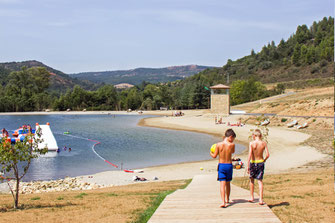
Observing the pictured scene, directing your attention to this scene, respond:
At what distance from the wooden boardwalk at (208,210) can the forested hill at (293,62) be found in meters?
81.5

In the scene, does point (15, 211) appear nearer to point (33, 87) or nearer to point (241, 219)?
point (241, 219)

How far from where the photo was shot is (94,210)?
8.98m

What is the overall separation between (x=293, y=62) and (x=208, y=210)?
11221 centimetres

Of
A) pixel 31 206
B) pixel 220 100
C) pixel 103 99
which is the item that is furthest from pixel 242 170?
pixel 103 99

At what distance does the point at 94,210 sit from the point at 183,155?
63.1ft

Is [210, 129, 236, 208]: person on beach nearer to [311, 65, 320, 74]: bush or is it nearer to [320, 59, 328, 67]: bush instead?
[311, 65, 320, 74]: bush

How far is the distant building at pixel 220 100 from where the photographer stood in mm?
58062

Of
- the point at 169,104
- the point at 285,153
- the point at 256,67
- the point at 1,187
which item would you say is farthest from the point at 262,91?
the point at 1,187

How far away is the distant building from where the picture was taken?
Result: 2286 inches

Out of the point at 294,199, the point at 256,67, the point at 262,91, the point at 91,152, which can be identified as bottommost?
the point at 91,152

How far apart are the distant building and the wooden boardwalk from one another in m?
50.2

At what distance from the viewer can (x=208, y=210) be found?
725cm

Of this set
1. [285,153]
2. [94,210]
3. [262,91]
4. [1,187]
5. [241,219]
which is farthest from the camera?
[262,91]

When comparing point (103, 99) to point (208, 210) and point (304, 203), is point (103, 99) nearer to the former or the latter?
point (304, 203)
